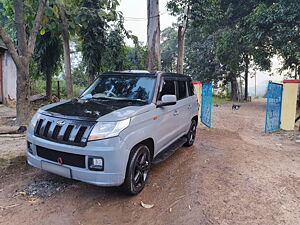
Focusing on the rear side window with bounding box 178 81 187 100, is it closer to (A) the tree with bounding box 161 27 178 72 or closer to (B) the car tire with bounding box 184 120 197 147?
(B) the car tire with bounding box 184 120 197 147

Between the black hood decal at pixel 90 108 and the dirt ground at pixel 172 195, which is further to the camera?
the black hood decal at pixel 90 108

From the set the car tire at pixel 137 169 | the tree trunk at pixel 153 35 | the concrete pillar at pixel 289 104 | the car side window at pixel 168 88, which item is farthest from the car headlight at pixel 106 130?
the concrete pillar at pixel 289 104

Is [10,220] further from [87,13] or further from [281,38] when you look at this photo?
[281,38]

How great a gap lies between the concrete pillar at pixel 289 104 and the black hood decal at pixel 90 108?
5985mm

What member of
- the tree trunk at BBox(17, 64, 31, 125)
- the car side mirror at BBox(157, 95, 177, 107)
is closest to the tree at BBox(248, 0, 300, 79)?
the car side mirror at BBox(157, 95, 177, 107)

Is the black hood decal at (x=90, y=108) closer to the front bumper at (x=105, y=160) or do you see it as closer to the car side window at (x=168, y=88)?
the front bumper at (x=105, y=160)

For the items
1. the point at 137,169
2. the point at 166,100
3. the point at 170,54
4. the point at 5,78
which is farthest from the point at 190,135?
the point at 170,54

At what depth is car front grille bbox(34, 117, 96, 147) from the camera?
260cm

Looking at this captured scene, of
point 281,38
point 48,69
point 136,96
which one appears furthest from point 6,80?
point 281,38

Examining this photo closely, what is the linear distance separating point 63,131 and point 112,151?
0.69 meters

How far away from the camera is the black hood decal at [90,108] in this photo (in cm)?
284

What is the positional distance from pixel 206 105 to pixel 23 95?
6115 millimetres

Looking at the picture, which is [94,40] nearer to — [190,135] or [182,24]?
[182,24]

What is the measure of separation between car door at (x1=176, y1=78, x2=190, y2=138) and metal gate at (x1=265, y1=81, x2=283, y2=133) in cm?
362
